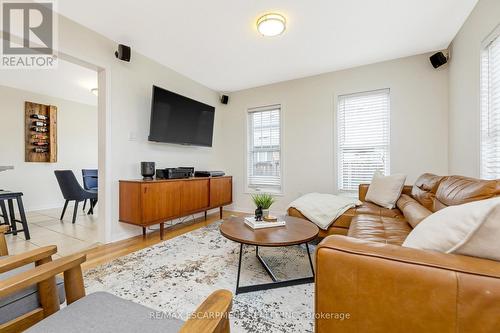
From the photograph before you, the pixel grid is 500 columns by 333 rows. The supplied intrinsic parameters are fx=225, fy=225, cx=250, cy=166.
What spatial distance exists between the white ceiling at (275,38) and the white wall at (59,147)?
3.24m

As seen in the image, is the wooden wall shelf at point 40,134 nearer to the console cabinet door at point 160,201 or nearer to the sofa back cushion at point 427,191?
the console cabinet door at point 160,201

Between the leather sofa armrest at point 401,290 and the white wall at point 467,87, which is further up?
the white wall at point 467,87

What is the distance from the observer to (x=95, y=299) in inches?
34.0

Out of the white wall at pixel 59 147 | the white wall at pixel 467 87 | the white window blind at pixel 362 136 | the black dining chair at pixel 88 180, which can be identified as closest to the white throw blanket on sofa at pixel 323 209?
the white window blind at pixel 362 136

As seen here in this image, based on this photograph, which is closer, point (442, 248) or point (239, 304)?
point (442, 248)

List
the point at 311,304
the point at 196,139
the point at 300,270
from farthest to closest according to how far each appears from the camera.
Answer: the point at 196,139, the point at 300,270, the point at 311,304

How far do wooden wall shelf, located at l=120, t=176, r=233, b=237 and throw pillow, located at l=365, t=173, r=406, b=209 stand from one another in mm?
2404

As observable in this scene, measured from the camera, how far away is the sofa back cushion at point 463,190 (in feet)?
4.17

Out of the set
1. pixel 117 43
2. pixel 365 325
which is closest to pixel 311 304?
pixel 365 325

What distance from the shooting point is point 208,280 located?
6.00 feet

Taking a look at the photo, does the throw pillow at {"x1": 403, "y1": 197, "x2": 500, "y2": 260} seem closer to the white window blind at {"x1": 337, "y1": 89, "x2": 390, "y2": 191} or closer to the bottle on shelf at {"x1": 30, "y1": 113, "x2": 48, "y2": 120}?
the white window blind at {"x1": 337, "y1": 89, "x2": 390, "y2": 191}

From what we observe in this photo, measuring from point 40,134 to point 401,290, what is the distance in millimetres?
6198

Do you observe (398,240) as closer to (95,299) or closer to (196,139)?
(95,299)

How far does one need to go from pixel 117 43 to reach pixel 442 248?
3551mm
